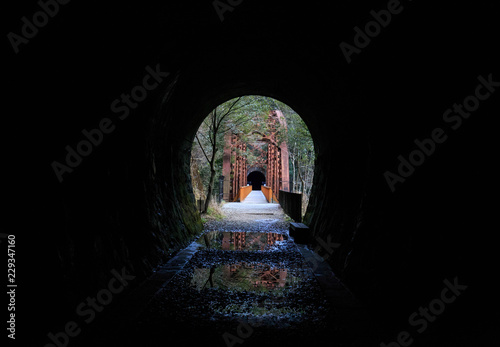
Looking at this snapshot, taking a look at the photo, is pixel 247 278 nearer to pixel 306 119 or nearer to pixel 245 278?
pixel 245 278

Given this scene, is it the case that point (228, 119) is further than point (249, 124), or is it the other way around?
point (249, 124)

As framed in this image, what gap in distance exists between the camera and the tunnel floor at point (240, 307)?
8.48 ft

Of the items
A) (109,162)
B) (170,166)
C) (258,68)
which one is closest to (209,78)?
(258,68)

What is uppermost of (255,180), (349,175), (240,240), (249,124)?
(249,124)

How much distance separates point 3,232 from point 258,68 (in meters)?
5.12

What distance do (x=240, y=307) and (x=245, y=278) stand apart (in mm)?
1097

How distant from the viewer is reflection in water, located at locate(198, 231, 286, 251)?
21.6ft

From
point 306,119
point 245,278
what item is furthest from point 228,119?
point 245,278

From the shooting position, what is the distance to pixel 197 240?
7355 mm

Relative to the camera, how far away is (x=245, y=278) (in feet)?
→ 14.2

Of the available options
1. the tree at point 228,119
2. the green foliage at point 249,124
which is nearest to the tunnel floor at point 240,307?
the tree at point 228,119

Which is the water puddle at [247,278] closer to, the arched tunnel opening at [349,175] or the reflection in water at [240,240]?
the arched tunnel opening at [349,175]

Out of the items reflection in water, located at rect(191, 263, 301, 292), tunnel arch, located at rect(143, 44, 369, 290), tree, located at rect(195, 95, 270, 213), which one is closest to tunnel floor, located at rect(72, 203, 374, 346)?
reflection in water, located at rect(191, 263, 301, 292)

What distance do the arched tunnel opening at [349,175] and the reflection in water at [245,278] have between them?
0.06 meters
